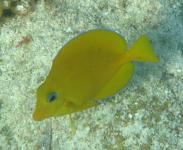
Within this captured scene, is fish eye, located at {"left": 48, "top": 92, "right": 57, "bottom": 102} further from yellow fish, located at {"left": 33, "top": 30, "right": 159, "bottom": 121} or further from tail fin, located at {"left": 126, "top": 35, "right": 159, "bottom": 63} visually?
tail fin, located at {"left": 126, "top": 35, "right": 159, "bottom": 63}

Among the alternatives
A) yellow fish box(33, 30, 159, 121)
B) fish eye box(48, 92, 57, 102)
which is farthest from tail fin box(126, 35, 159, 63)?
fish eye box(48, 92, 57, 102)

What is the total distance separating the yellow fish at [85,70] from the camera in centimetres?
263

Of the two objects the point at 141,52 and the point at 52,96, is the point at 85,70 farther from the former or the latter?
the point at 141,52

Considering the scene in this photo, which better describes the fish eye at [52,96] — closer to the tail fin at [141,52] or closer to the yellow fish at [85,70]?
the yellow fish at [85,70]

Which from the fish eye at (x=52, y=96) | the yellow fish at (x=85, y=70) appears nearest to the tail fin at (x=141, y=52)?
the yellow fish at (x=85, y=70)

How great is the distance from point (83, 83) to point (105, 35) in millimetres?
440

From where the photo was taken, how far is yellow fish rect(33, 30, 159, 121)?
8.63ft

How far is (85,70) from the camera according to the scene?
268 centimetres

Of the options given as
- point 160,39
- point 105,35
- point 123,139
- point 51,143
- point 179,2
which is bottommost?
point 51,143

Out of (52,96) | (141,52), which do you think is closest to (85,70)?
(52,96)

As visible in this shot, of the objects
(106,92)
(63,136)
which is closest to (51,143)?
(63,136)

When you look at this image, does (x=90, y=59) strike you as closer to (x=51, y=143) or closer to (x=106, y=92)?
(x=106, y=92)

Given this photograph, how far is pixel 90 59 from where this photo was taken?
2.70 m

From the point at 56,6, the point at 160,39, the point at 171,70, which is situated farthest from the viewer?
the point at 56,6
